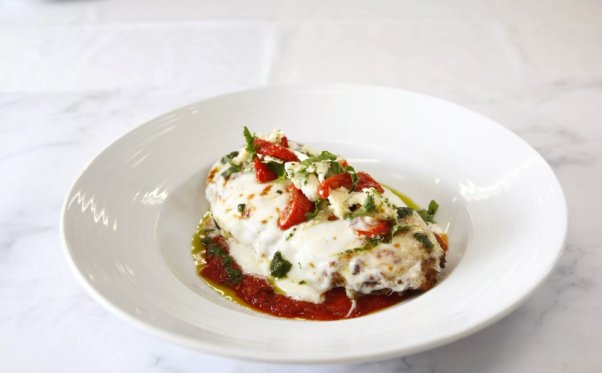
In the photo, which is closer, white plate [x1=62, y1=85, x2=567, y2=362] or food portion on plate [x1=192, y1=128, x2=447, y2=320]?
white plate [x1=62, y1=85, x2=567, y2=362]

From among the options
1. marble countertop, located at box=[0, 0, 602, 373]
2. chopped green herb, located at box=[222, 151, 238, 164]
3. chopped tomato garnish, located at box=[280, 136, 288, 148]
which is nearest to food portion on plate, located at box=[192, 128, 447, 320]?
chopped tomato garnish, located at box=[280, 136, 288, 148]

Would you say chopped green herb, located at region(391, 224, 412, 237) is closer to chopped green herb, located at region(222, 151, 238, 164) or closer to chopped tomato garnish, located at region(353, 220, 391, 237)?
chopped tomato garnish, located at region(353, 220, 391, 237)

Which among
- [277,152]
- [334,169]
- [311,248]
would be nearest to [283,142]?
[277,152]

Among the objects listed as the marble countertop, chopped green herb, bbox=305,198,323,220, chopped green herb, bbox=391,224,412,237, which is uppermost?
chopped green herb, bbox=391,224,412,237

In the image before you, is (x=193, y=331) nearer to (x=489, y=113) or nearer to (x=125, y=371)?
(x=125, y=371)

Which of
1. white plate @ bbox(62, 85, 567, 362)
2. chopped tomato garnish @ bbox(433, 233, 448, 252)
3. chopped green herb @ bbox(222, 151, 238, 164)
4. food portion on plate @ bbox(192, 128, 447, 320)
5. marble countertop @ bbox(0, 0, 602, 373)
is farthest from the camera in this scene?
chopped green herb @ bbox(222, 151, 238, 164)

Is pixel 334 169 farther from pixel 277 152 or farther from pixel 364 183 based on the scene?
pixel 277 152

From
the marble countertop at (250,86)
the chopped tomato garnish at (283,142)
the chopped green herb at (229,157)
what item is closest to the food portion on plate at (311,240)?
the chopped tomato garnish at (283,142)

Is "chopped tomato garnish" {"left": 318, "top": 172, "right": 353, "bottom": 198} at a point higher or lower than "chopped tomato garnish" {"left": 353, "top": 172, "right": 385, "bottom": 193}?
higher
